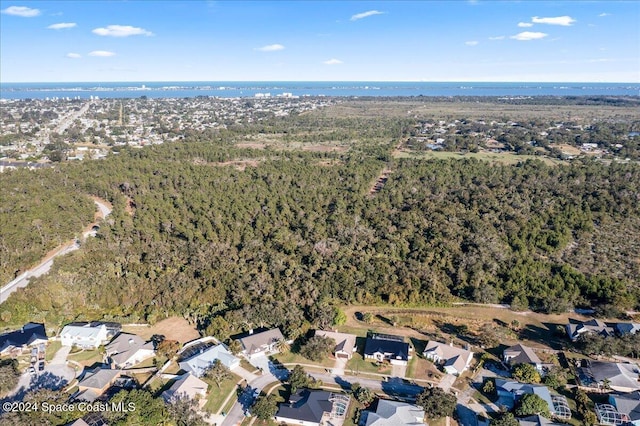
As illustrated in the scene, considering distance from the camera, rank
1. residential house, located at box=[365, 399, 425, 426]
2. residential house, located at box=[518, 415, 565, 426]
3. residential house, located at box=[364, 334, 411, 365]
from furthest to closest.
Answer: residential house, located at box=[364, 334, 411, 365] → residential house, located at box=[365, 399, 425, 426] → residential house, located at box=[518, 415, 565, 426]

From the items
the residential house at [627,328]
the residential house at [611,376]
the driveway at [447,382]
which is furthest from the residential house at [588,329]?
the driveway at [447,382]

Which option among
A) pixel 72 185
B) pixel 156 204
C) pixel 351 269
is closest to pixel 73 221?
pixel 156 204

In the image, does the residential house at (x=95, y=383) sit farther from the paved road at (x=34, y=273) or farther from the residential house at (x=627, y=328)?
the residential house at (x=627, y=328)

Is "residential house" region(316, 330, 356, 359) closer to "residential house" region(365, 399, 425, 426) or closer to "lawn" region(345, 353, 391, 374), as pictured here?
"lawn" region(345, 353, 391, 374)

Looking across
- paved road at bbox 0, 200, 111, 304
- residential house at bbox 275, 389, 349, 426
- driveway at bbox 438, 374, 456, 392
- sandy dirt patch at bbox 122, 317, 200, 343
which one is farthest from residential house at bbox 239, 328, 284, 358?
paved road at bbox 0, 200, 111, 304

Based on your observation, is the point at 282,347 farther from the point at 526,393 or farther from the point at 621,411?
the point at 621,411
